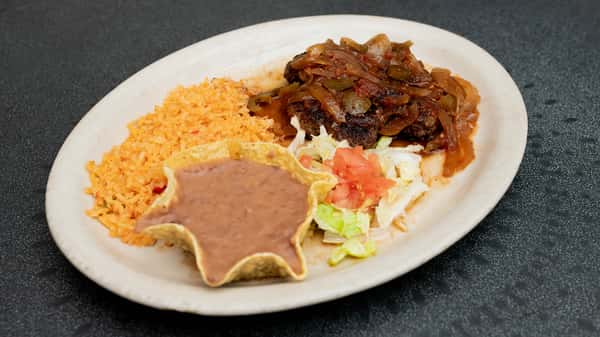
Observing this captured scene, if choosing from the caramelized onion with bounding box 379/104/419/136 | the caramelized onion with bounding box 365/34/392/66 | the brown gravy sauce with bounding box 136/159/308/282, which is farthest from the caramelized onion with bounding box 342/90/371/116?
the brown gravy sauce with bounding box 136/159/308/282

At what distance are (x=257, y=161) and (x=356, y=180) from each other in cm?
61

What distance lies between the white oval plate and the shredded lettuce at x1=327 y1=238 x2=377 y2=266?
61 mm

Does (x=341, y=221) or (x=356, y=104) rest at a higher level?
(x=356, y=104)

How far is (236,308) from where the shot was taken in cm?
298

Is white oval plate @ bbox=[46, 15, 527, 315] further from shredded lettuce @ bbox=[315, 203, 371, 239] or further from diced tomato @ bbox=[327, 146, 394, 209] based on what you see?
diced tomato @ bbox=[327, 146, 394, 209]

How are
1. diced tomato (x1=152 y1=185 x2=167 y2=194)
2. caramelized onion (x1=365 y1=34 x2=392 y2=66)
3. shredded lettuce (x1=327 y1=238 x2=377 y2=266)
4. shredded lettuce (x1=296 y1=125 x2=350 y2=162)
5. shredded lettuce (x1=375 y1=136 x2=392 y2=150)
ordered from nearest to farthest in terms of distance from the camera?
shredded lettuce (x1=327 y1=238 x2=377 y2=266)
diced tomato (x1=152 y1=185 x2=167 y2=194)
shredded lettuce (x1=296 y1=125 x2=350 y2=162)
shredded lettuce (x1=375 y1=136 x2=392 y2=150)
caramelized onion (x1=365 y1=34 x2=392 y2=66)

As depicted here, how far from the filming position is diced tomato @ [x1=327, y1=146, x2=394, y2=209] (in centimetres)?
385

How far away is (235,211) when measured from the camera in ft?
11.0

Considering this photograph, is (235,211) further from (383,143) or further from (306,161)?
(383,143)

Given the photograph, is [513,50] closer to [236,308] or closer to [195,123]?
[195,123]

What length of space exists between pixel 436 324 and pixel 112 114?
265 centimetres

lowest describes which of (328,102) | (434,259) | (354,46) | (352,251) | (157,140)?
(434,259)

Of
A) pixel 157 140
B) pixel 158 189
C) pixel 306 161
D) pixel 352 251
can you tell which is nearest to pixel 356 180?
pixel 306 161

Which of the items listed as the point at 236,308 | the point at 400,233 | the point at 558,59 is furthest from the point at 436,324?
the point at 558,59
